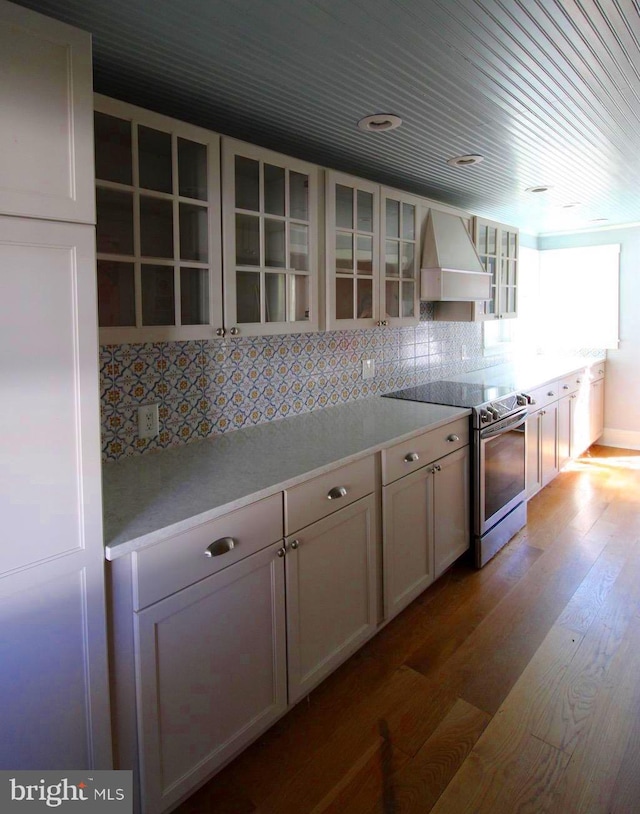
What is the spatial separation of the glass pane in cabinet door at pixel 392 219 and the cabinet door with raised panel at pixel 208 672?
1853 millimetres

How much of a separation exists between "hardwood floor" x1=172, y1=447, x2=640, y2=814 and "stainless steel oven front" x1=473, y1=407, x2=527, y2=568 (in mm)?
223

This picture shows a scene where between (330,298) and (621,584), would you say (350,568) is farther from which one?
(621,584)

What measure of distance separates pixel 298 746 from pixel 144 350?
4.92ft

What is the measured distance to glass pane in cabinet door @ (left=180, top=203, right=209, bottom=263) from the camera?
1838mm

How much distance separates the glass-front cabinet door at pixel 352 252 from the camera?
2426mm

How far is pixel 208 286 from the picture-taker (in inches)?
74.9

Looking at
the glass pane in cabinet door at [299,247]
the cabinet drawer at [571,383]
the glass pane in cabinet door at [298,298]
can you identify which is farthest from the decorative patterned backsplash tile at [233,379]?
the cabinet drawer at [571,383]

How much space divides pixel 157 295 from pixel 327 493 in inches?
35.5

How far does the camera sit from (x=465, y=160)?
2.80 meters

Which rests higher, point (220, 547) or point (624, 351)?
point (624, 351)

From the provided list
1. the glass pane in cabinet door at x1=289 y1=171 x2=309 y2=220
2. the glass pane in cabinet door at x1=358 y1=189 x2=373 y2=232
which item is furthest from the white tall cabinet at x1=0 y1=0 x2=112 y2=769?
the glass pane in cabinet door at x1=358 y1=189 x2=373 y2=232

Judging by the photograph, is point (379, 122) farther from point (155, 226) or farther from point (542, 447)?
point (542, 447)

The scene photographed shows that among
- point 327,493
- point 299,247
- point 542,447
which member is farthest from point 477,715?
point 542,447

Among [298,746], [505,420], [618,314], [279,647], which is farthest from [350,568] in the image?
[618,314]
